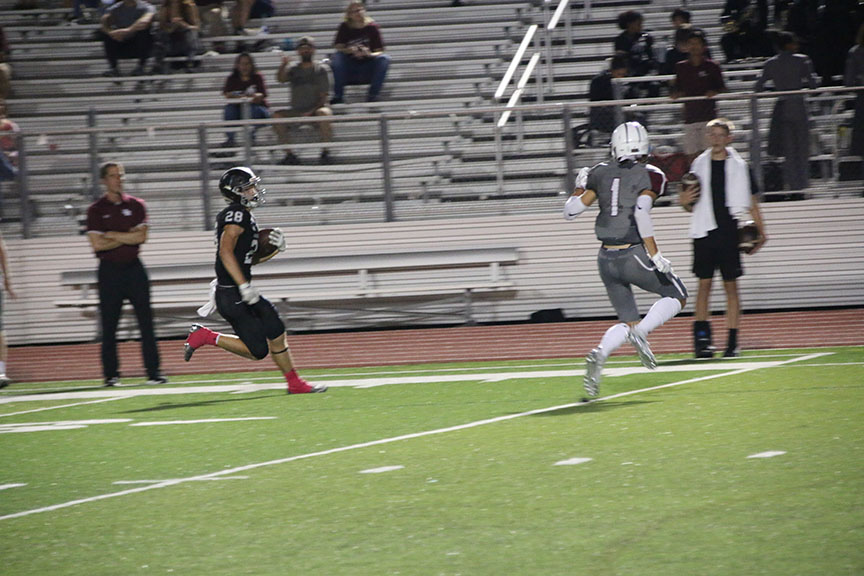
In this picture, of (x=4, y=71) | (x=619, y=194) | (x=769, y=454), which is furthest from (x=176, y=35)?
(x=769, y=454)

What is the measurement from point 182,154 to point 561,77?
6.03m

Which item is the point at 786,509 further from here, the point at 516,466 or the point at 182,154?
the point at 182,154

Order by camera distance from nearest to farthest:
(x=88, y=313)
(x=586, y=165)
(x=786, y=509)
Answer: (x=786, y=509) → (x=586, y=165) → (x=88, y=313)

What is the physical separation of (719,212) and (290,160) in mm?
6467

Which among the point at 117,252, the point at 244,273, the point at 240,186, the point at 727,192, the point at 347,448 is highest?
the point at 240,186

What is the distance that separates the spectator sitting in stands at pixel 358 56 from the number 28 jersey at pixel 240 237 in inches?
328

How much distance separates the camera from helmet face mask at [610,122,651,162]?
9281mm

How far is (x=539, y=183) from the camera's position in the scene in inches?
606

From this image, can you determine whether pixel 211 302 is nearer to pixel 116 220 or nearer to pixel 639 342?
pixel 116 220

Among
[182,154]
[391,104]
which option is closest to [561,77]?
[391,104]

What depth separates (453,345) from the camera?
14.0 meters

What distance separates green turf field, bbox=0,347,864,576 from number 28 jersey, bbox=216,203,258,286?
3.56 ft

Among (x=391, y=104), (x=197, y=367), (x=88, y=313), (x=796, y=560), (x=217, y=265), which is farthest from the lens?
(x=391, y=104)

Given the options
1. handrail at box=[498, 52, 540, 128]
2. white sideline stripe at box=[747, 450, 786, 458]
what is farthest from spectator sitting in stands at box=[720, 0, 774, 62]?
white sideline stripe at box=[747, 450, 786, 458]
